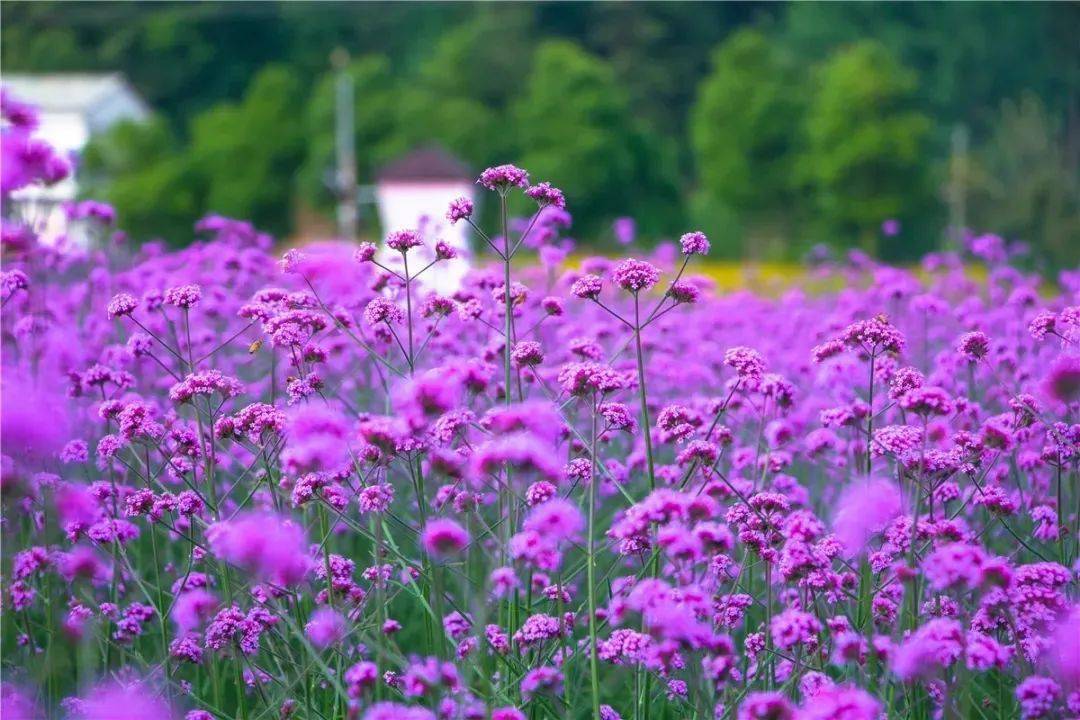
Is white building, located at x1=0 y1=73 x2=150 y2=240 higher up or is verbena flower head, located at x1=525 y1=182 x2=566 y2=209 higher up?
white building, located at x1=0 y1=73 x2=150 y2=240

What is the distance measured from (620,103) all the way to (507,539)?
3869 centimetres

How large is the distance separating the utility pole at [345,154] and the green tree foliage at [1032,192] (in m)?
17.9

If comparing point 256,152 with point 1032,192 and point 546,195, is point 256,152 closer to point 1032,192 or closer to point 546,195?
point 1032,192

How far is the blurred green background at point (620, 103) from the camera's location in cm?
3719

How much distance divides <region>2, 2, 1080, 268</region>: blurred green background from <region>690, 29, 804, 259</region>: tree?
7 cm

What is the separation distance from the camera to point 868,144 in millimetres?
36281

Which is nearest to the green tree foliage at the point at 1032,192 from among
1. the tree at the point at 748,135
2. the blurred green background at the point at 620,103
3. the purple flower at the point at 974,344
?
the blurred green background at the point at 620,103

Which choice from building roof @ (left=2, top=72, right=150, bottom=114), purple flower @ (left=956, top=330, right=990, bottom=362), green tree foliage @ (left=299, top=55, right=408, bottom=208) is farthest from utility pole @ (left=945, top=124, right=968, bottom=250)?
purple flower @ (left=956, top=330, right=990, bottom=362)

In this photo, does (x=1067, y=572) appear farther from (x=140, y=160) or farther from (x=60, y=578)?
(x=140, y=160)

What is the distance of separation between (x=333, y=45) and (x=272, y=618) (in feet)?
164

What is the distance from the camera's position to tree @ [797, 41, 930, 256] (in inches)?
1438

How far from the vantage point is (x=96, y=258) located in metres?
7.75

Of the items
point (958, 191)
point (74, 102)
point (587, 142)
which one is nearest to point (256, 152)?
point (74, 102)

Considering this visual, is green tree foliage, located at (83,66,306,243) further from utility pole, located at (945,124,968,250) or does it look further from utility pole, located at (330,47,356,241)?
utility pole, located at (945,124,968,250)
